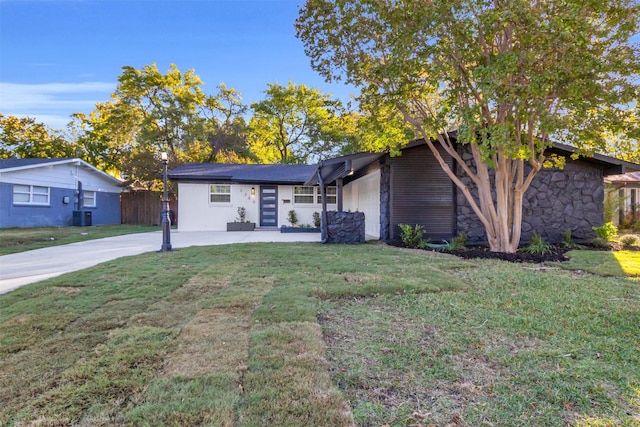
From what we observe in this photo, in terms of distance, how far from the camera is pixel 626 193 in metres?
15.3

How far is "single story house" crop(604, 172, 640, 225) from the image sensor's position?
1389cm

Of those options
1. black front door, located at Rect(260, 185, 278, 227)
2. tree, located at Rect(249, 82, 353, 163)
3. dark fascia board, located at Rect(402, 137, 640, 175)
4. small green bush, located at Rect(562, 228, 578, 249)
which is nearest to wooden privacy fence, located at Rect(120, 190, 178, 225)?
black front door, located at Rect(260, 185, 278, 227)

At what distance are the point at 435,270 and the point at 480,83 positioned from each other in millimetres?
3406

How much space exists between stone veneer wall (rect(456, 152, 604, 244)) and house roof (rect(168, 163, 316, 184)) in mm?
7609

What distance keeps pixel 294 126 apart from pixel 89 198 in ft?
46.0

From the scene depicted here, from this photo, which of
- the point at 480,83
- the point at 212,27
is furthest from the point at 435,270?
the point at 212,27

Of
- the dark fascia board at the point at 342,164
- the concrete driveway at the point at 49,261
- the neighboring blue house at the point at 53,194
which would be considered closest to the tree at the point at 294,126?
the neighboring blue house at the point at 53,194

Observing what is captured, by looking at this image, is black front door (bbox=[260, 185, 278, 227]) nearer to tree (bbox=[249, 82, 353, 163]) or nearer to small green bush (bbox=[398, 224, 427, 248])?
small green bush (bbox=[398, 224, 427, 248])

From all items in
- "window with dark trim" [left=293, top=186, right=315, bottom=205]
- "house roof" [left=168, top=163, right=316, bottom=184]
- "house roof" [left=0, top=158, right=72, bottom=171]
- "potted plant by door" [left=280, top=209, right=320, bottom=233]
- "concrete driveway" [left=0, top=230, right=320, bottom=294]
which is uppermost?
"house roof" [left=0, top=158, right=72, bottom=171]

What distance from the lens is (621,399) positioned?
1994 millimetres

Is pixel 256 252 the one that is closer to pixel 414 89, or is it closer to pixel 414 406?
pixel 414 89

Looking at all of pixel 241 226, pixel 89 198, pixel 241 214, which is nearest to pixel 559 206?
pixel 241 226

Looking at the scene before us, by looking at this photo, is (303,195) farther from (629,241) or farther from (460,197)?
(629,241)

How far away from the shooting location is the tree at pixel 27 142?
983 inches
